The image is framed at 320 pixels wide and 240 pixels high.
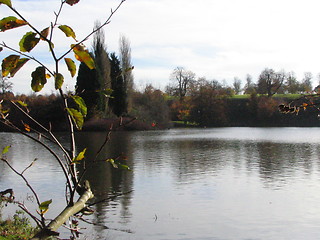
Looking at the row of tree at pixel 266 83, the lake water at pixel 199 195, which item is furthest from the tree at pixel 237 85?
the lake water at pixel 199 195

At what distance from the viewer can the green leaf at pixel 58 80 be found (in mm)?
1143

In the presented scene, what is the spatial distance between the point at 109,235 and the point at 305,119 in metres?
45.2

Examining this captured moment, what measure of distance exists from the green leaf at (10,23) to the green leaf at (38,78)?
13cm

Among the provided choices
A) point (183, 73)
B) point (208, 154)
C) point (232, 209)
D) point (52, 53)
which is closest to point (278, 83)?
point (183, 73)

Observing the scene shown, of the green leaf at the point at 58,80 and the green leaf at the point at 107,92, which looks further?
the green leaf at the point at 107,92

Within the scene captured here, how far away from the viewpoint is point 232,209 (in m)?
8.11

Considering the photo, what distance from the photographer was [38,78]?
3.93 feet

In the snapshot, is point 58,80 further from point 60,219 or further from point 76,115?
point 60,219

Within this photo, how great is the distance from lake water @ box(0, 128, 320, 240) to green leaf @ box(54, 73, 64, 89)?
209 cm

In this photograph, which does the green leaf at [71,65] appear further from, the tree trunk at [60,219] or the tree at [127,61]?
the tree at [127,61]

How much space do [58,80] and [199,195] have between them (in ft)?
27.4

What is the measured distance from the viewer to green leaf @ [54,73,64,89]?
1.14m

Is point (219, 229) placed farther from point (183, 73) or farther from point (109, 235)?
point (183, 73)

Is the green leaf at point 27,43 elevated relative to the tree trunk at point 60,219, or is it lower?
elevated
